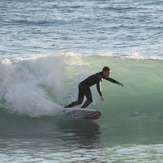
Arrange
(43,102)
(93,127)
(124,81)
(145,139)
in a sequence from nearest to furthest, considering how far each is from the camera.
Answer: (145,139) < (93,127) < (43,102) < (124,81)

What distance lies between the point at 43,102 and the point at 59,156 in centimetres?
460

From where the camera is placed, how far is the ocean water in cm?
1068

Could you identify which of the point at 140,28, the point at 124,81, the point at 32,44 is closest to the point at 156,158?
the point at 124,81

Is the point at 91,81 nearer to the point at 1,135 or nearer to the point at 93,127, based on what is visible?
the point at 93,127

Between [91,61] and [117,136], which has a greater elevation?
[91,61]

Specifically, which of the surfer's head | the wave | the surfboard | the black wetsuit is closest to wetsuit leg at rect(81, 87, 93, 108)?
the black wetsuit

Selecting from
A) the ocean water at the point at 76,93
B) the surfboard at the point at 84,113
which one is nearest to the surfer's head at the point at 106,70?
the surfboard at the point at 84,113

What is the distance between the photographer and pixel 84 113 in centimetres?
1336

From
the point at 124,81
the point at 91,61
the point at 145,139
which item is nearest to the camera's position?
the point at 145,139

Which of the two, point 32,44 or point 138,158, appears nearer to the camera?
point 138,158

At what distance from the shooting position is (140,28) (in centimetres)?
2992

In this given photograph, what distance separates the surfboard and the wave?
519 mm

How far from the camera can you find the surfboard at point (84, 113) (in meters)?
13.3

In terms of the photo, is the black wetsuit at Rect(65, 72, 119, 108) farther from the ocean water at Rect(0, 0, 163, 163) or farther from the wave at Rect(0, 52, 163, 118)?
the wave at Rect(0, 52, 163, 118)
